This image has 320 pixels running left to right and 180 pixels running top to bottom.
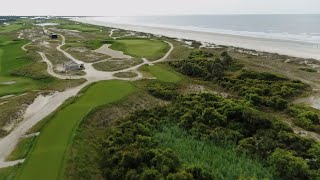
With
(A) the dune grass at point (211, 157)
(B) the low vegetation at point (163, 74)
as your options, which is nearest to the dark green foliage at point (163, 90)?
(B) the low vegetation at point (163, 74)

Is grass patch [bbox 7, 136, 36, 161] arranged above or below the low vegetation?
below

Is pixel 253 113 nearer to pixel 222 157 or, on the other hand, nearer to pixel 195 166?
pixel 222 157

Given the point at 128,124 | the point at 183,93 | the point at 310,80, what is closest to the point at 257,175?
the point at 128,124

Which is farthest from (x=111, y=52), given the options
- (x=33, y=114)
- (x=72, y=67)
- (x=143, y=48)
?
(x=33, y=114)

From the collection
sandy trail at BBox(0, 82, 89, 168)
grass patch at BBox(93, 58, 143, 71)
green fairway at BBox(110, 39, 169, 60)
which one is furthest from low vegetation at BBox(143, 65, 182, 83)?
sandy trail at BBox(0, 82, 89, 168)

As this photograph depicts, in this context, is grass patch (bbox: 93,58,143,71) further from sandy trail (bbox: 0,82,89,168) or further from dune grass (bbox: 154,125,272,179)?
dune grass (bbox: 154,125,272,179)

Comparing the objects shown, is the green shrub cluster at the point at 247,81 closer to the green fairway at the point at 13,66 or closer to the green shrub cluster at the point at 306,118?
the green shrub cluster at the point at 306,118
